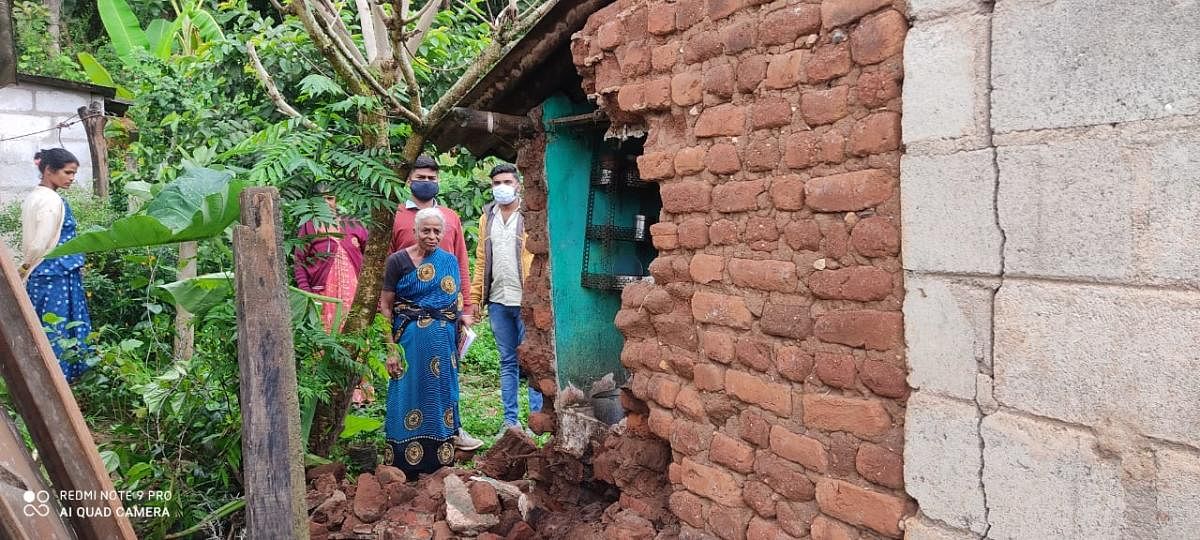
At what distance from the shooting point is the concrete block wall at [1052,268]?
67.9 inches

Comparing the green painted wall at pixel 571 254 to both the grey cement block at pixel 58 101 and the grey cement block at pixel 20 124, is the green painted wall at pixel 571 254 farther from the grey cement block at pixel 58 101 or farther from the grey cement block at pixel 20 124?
the grey cement block at pixel 20 124

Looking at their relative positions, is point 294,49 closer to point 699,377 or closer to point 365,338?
point 365,338

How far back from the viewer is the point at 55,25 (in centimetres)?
1287

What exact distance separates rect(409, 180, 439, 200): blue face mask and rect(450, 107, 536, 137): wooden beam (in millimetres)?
928

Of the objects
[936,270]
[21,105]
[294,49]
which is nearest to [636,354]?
[936,270]

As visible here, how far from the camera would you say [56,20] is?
1299cm

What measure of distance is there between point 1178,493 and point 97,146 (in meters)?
9.73

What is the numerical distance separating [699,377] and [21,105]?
9.51 metres

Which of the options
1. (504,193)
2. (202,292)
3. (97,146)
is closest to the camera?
(202,292)

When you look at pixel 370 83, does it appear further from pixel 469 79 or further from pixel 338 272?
pixel 338 272

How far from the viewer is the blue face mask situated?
18.1 feet

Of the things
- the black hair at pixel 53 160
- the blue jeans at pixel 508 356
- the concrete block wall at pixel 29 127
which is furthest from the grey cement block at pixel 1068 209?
the concrete block wall at pixel 29 127

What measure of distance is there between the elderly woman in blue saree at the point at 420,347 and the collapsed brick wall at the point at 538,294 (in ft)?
3.52

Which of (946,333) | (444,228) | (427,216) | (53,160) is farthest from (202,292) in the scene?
(53,160)
